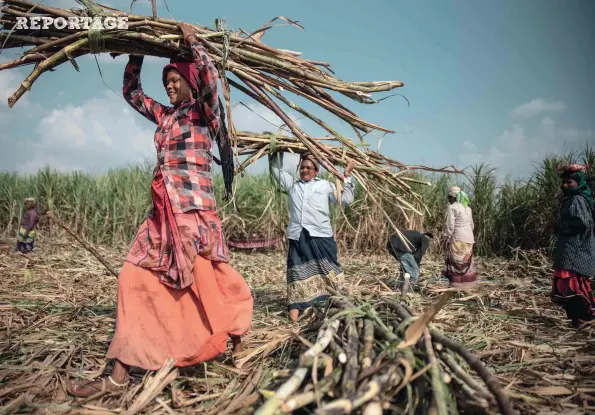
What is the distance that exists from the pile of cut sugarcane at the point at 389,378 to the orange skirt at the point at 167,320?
839 millimetres

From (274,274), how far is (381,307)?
14.7 feet

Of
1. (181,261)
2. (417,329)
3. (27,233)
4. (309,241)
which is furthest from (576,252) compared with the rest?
(27,233)

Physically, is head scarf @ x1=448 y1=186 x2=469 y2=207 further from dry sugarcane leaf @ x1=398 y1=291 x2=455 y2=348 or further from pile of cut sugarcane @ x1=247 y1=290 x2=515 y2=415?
dry sugarcane leaf @ x1=398 y1=291 x2=455 y2=348

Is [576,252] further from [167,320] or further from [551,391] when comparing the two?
[167,320]

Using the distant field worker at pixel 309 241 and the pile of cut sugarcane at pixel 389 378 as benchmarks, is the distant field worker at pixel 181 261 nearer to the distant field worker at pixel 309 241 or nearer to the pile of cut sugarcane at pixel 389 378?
the pile of cut sugarcane at pixel 389 378

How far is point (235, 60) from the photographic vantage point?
9.19 feet

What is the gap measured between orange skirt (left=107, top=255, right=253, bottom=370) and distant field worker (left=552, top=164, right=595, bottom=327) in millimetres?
3569

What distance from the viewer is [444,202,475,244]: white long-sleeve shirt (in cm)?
638

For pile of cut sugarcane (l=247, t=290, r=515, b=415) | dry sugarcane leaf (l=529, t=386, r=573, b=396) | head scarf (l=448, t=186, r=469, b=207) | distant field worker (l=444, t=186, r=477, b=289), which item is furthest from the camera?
head scarf (l=448, t=186, r=469, b=207)

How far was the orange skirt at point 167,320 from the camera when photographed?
2.50 meters

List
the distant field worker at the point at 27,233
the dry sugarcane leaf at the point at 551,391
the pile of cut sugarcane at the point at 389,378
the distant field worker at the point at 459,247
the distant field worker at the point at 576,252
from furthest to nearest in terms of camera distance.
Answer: the distant field worker at the point at 27,233 → the distant field worker at the point at 459,247 → the distant field worker at the point at 576,252 → the dry sugarcane leaf at the point at 551,391 → the pile of cut sugarcane at the point at 389,378

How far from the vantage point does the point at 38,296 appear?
4.59 metres

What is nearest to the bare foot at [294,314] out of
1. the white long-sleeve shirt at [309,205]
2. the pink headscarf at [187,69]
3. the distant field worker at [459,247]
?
the white long-sleeve shirt at [309,205]

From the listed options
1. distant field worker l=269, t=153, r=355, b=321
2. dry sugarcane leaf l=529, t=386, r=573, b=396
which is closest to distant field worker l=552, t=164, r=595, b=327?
distant field worker l=269, t=153, r=355, b=321
